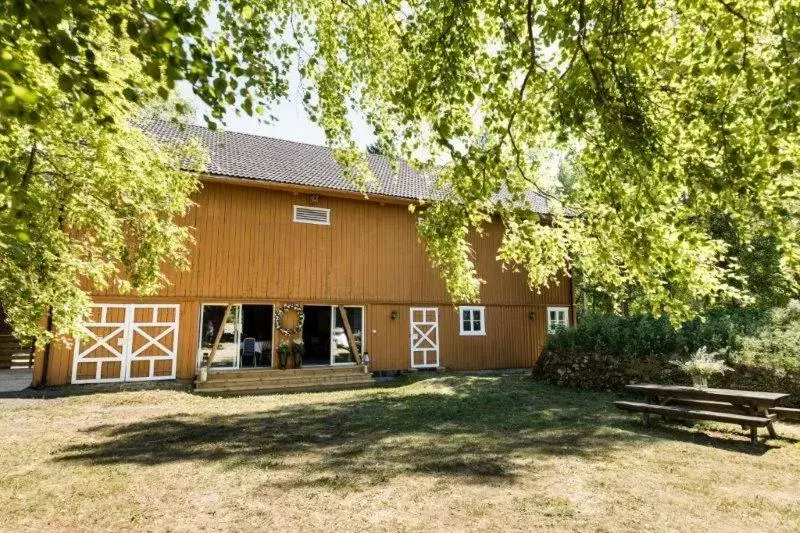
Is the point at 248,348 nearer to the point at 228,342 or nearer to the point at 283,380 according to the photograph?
the point at 228,342

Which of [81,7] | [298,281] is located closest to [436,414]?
[298,281]

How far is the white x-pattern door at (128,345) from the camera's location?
1244cm

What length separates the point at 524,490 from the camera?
494cm

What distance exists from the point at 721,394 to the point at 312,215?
12.1 meters

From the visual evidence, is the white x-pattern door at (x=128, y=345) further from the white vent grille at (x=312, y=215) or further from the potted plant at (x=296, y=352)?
the white vent grille at (x=312, y=215)

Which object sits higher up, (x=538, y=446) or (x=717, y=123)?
(x=717, y=123)

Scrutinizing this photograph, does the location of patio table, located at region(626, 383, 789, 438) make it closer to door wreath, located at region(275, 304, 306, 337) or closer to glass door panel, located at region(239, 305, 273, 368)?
door wreath, located at region(275, 304, 306, 337)

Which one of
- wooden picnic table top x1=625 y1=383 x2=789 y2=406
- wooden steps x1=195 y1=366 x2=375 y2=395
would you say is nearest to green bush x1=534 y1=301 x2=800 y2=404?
wooden picnic table top x1=625 y1=383 x2=789 y2=406

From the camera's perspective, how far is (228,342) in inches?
572

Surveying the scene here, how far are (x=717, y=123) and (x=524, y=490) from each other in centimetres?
443

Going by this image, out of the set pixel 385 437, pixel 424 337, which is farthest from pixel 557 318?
pixel 385 437

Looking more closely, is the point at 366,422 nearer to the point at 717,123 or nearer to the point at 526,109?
the point at 526,109

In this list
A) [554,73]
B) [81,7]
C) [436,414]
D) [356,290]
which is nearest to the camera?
[81,7]

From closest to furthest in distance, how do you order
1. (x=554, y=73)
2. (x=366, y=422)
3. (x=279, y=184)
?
(x=554, y=73) → (x=366, y=422) → (x=279, y=184)
